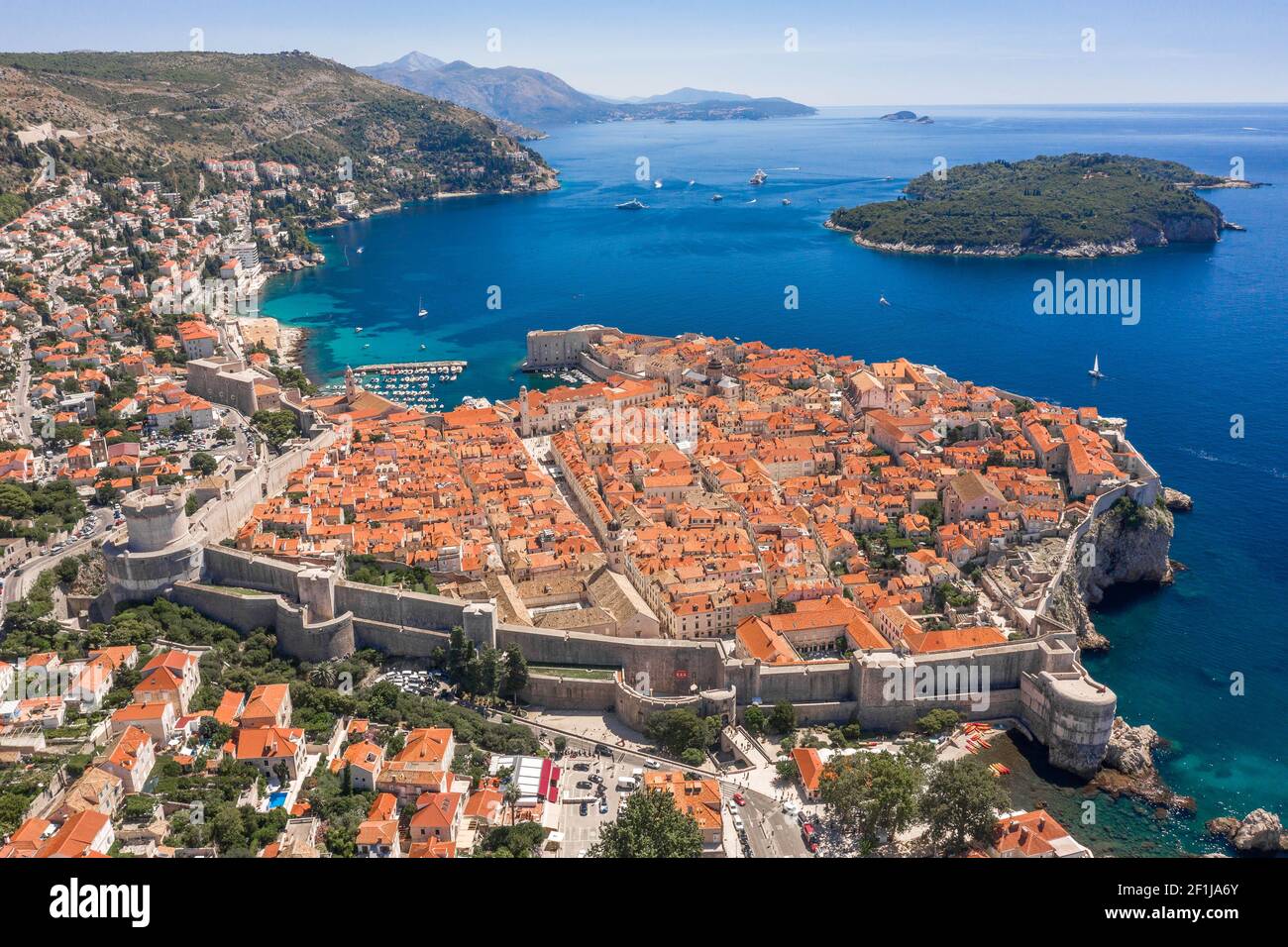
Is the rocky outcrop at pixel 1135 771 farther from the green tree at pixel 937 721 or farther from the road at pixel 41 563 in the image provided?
the road at pixel 41 563

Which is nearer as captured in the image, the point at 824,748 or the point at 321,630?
the point at 824,748

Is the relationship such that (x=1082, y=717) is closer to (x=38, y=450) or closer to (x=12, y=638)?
(x=12, y=638)

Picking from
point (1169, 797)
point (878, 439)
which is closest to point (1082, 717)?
point (1169, 797)

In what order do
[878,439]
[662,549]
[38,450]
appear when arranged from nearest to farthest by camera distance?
[662,549], [38,450], [878,439]

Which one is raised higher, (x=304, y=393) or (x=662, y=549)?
(x=304, y=393)

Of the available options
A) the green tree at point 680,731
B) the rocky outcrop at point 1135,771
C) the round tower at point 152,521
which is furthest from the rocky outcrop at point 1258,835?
the round tower at point 152,521

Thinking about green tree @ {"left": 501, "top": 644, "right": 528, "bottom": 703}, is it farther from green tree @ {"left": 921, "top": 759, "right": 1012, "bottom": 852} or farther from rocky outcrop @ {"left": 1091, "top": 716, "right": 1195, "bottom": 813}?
rocky outcrop @ {"left": 1091, "top": 716, "right": 1195, "bottom": 813}

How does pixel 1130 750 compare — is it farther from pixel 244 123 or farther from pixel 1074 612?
pixel 244 123
